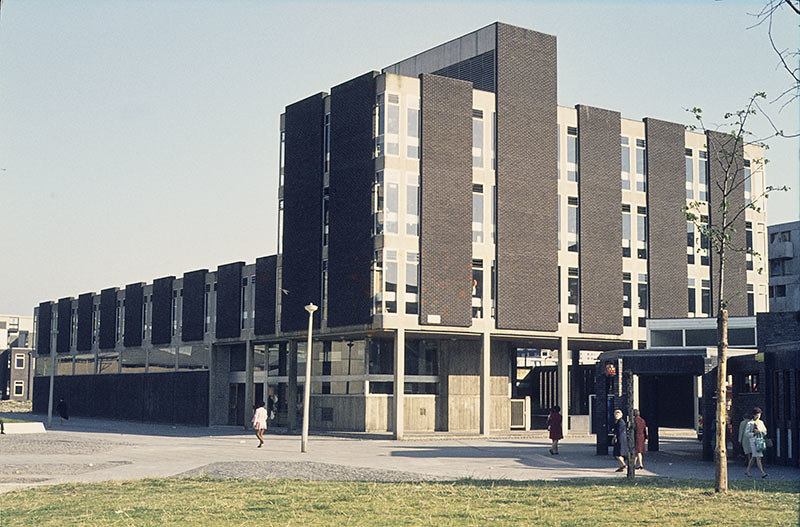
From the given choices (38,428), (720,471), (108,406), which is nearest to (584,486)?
(720,471)

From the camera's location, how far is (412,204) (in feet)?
156

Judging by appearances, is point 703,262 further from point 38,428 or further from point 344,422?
point 38,428

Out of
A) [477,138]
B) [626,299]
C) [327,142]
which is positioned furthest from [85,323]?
[626,299]

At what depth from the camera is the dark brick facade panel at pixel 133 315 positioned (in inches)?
2808

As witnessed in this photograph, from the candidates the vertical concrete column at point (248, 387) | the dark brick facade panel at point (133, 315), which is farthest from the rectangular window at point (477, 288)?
the dark brick facade panel at point (133, 315)

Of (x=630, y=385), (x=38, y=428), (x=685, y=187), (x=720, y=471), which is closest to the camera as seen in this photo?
(x=720, y=471)

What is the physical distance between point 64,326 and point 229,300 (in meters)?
28.7

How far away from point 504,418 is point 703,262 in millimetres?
15032

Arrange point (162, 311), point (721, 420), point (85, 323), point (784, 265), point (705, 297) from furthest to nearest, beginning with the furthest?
1. point (784, 265)
2. point (85, 323)
3. point (162, 311)
4. point (705, 297)
5. point (721, 420)

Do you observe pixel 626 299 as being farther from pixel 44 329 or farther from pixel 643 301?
pixel 44 329

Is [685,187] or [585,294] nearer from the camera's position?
[585,294]

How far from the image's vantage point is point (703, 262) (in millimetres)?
57500

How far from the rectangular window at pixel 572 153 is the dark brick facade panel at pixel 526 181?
134 centimetres

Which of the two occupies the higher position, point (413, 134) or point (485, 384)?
point (413, 134)
